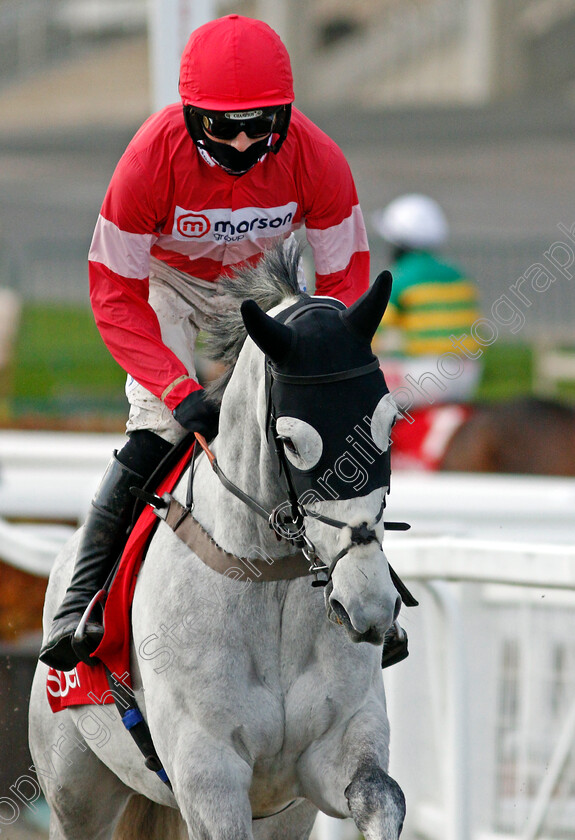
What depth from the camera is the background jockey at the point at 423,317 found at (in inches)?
403

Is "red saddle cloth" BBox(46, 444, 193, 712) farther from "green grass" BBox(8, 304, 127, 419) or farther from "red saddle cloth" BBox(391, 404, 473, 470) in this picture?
"green grass" BBox(8, 304, 127, 419)

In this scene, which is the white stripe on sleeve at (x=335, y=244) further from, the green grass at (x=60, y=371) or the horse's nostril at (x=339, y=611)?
the green grass at (x=60, y=371)

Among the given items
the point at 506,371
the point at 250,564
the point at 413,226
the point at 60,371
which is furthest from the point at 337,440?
the point at 506,371

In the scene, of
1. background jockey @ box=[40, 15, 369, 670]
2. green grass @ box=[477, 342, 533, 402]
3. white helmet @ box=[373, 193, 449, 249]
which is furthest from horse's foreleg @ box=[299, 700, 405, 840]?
green grass @ box=[477, 342, 533, 402]

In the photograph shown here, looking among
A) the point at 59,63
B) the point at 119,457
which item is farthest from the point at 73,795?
the point at 59,63

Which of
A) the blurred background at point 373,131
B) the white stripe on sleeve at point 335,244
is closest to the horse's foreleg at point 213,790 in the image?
the white stripe on sleeve at point 335,244

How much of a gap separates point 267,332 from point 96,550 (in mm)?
1253

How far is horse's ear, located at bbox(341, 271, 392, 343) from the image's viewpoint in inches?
130

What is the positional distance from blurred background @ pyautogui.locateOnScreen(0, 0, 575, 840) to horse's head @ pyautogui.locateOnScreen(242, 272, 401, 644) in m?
11.2

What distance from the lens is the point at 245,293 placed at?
3.69 m

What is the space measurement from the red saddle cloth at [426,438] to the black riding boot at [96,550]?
19.1 feet

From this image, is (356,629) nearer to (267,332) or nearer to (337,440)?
(337,440)

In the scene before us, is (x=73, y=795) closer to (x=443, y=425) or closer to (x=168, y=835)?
(x=168, y=835)

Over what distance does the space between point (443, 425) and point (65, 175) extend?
1834 centimetres
